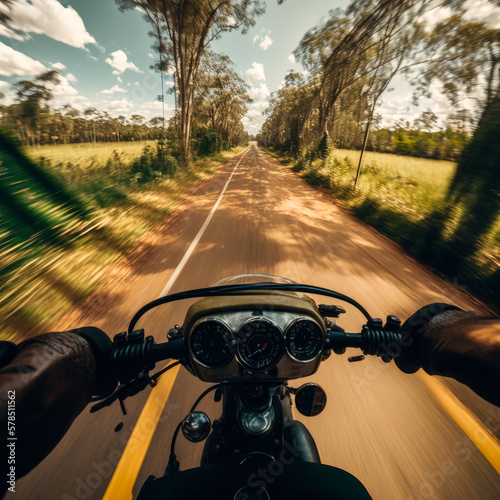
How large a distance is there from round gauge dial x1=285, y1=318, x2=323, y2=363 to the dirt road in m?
1.27

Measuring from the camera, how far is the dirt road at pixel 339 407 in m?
1.71

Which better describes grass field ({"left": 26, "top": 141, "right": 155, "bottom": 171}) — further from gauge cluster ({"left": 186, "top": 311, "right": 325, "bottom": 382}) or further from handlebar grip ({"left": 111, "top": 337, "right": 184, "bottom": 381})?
gauge cluster ({"left": 186, "top": 311, "right": 325, "bottom": 382})

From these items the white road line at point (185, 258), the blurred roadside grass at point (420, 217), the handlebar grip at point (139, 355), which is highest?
the handlebar grip at point (139, 355)

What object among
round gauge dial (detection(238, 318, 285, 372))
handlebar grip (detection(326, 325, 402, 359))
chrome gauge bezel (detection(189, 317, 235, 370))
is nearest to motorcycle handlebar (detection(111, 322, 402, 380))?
handlebar grip (detection(326, 325, 402, 359))

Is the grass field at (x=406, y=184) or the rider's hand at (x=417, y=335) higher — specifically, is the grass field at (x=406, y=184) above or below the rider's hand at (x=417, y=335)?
below

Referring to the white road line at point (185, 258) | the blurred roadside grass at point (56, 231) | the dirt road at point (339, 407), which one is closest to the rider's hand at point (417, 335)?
the dirt road at point (339, 407)

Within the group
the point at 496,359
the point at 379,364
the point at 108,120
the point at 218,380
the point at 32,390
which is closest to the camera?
the point at 32,390

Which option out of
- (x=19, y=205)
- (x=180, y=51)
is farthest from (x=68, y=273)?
(x=180, y=51)

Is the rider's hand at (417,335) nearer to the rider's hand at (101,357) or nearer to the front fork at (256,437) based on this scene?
the front fork at (256,437)

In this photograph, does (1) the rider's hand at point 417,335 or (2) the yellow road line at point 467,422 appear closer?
(1) the rider's hand at point 417,335

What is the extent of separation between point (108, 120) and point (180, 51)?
7286 millimetres

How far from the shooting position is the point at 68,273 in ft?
13.1

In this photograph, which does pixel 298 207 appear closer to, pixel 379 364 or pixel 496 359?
pixel 379 364

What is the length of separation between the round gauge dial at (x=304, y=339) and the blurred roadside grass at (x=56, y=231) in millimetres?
3496
